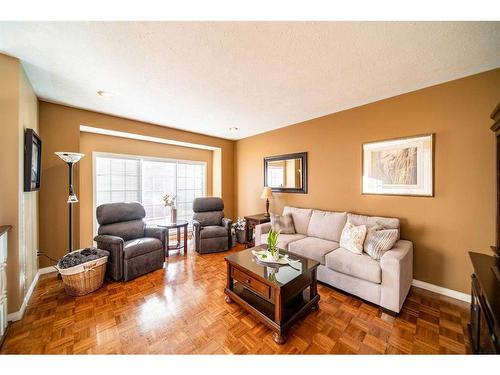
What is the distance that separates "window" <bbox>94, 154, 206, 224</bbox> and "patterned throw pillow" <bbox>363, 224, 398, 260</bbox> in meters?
3.95

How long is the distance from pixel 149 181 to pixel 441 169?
490 cm

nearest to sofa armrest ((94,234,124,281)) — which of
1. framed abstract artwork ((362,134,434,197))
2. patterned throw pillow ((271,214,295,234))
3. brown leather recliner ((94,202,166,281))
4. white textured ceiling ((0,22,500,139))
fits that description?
brown leather recliner ((94,202,166,281))

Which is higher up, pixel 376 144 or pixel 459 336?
pixel 376 144

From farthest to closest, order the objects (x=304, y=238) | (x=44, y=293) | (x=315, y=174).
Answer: (x=315, y=174)
(x=304, y=238)
(x=44, y=293)

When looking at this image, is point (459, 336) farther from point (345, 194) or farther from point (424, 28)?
point (424, 28)

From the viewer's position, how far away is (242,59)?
1.74 m

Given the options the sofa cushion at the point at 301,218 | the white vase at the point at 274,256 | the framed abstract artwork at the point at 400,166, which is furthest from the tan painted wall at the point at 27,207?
the framed abstract artwork at the point at 400,166

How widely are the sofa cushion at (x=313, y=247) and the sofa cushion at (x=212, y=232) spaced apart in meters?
1.45

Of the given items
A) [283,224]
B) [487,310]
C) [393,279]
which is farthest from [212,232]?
[487,310]

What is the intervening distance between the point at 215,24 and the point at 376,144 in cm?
250

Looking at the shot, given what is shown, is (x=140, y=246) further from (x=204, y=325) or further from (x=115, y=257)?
(x=204, y=325)

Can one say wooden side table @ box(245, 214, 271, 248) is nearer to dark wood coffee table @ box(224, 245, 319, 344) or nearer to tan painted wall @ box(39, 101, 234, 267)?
dark wood coffee table @ box(224, 245, 319, 344)

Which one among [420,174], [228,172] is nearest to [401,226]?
[420,174]

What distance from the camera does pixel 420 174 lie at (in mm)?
2314
